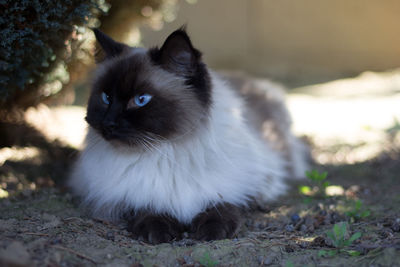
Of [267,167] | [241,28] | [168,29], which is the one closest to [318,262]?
[267,167]

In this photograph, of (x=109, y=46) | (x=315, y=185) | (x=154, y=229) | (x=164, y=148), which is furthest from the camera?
(x=315, y=185)

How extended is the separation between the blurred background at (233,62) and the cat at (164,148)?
405 millimetres

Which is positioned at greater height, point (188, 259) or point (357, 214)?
point (357, 214)

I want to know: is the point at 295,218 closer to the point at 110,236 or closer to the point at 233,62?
the point at 110,236

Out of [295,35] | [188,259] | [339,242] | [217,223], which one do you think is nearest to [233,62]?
[295,35]

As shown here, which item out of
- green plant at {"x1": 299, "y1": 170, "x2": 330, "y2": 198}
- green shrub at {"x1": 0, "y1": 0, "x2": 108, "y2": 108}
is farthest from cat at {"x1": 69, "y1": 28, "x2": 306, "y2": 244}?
green plant at {"x1": 299, "y1": 170, "x2": 330, "y2": 198}

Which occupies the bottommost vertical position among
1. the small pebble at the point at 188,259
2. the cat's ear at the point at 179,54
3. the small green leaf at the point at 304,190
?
the small pebble at the point at 188,259

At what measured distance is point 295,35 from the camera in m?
8.88

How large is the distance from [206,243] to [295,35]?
7.56m

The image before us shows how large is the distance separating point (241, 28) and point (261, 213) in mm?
7146

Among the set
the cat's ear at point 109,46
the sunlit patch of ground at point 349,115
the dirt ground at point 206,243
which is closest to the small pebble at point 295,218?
the dirt ground at point 206,243

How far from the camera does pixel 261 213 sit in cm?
289

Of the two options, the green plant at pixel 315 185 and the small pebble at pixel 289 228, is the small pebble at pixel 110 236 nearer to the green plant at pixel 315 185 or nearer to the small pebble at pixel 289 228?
the small pebble at pixel 289 228

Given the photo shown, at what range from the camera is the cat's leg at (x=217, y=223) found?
90.7 inches
